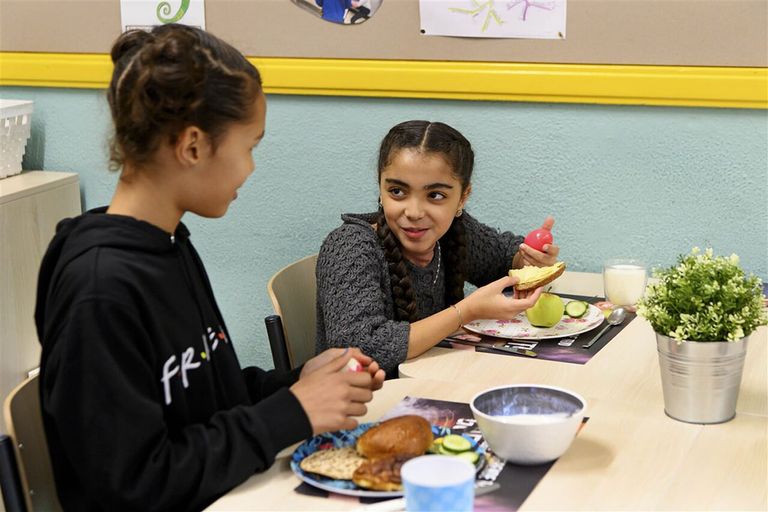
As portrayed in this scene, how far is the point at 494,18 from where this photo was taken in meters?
2.18

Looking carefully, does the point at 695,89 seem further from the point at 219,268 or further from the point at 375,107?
the point at 219,268

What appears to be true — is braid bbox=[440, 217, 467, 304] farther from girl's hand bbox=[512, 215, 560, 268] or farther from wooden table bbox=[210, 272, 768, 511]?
wooden table bbox=[210, 272, 768, 511]

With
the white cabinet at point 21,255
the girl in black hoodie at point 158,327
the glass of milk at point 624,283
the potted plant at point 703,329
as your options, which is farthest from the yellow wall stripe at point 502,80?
the girl in black hoodie at point 158,327

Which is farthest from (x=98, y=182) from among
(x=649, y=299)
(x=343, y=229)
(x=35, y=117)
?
(x=649, y=299)

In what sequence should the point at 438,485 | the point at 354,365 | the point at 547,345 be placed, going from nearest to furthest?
the point at 438,485 → the point at 354,365 → the point at 547,345

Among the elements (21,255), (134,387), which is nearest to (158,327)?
(134,387)

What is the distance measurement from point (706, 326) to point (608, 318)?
0.53 meters

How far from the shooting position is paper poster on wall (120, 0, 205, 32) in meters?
2.45

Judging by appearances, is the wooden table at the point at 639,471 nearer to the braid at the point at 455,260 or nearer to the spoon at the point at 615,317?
the spoon at the point at 615,317

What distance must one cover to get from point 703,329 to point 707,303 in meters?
0.03

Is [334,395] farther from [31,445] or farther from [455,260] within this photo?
[455,260]

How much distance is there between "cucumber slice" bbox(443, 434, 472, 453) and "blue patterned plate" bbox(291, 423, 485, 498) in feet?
0.04

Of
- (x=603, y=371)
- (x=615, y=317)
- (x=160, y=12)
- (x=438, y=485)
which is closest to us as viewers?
(x=438, y=485)

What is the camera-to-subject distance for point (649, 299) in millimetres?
1291
